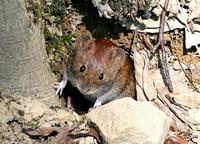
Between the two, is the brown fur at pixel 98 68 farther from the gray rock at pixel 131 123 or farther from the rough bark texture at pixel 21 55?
the gray rock at pixel 131 123

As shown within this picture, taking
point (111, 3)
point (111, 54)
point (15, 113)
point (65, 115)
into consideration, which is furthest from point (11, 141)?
point (111, 3)

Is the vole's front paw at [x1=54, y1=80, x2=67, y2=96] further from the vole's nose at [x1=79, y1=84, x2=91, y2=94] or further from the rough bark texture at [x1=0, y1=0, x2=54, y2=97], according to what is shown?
the vole's nose at [x1=79, y1=84, x2=91, y2=94]

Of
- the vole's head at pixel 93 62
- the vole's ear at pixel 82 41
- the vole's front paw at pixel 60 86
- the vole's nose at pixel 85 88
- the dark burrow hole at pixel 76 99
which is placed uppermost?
the vole's ear at pixel 82 41

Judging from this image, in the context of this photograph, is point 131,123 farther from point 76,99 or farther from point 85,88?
point 76,99

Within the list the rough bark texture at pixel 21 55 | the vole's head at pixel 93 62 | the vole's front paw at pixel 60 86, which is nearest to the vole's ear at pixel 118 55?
the vole's head at pixel 93 62

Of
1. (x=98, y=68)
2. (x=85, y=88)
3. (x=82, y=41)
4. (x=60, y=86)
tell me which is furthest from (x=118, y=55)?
(x=60, y=86)
